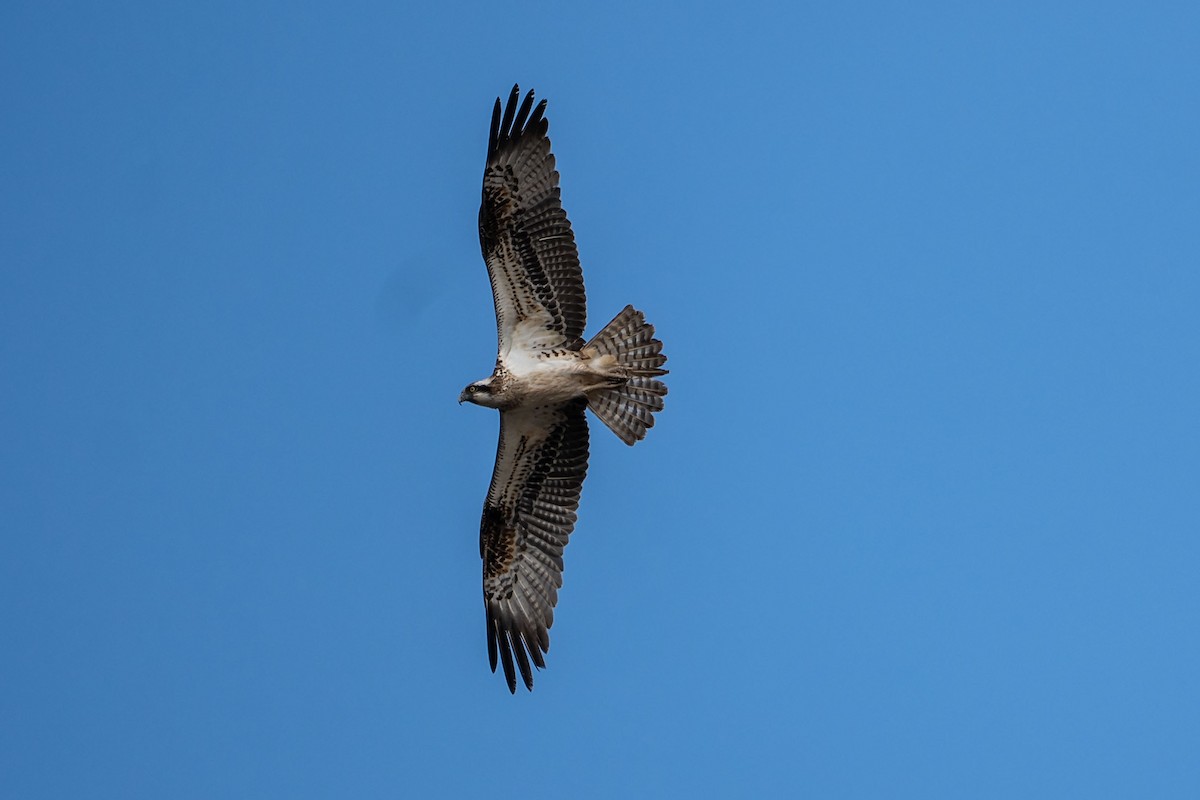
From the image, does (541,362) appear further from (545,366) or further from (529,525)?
(529,525)

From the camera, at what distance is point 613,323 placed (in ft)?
45.0

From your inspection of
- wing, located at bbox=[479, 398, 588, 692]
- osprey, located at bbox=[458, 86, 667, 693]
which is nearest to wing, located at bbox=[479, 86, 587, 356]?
osprey, located at bbox=[458, 86, 667, 693]

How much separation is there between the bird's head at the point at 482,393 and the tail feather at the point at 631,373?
79 cm

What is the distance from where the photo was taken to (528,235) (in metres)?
13.5

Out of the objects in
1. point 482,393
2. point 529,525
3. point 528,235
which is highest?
point 528,235

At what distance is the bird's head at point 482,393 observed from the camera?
13.6m

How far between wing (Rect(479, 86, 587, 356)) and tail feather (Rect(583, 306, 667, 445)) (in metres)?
0.26

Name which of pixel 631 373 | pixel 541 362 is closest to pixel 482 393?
pixel 541 362

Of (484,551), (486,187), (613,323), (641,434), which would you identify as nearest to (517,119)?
(486,187)

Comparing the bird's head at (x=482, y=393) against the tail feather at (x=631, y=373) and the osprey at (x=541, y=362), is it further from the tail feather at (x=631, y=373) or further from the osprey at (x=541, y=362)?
the tail feather at (x=631, y=373)

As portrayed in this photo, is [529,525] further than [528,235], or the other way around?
[529,525]

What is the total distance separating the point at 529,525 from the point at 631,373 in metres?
1.67

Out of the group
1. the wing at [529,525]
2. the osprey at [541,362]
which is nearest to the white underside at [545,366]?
the osprey at [541,362]

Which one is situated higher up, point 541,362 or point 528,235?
point 528,235
